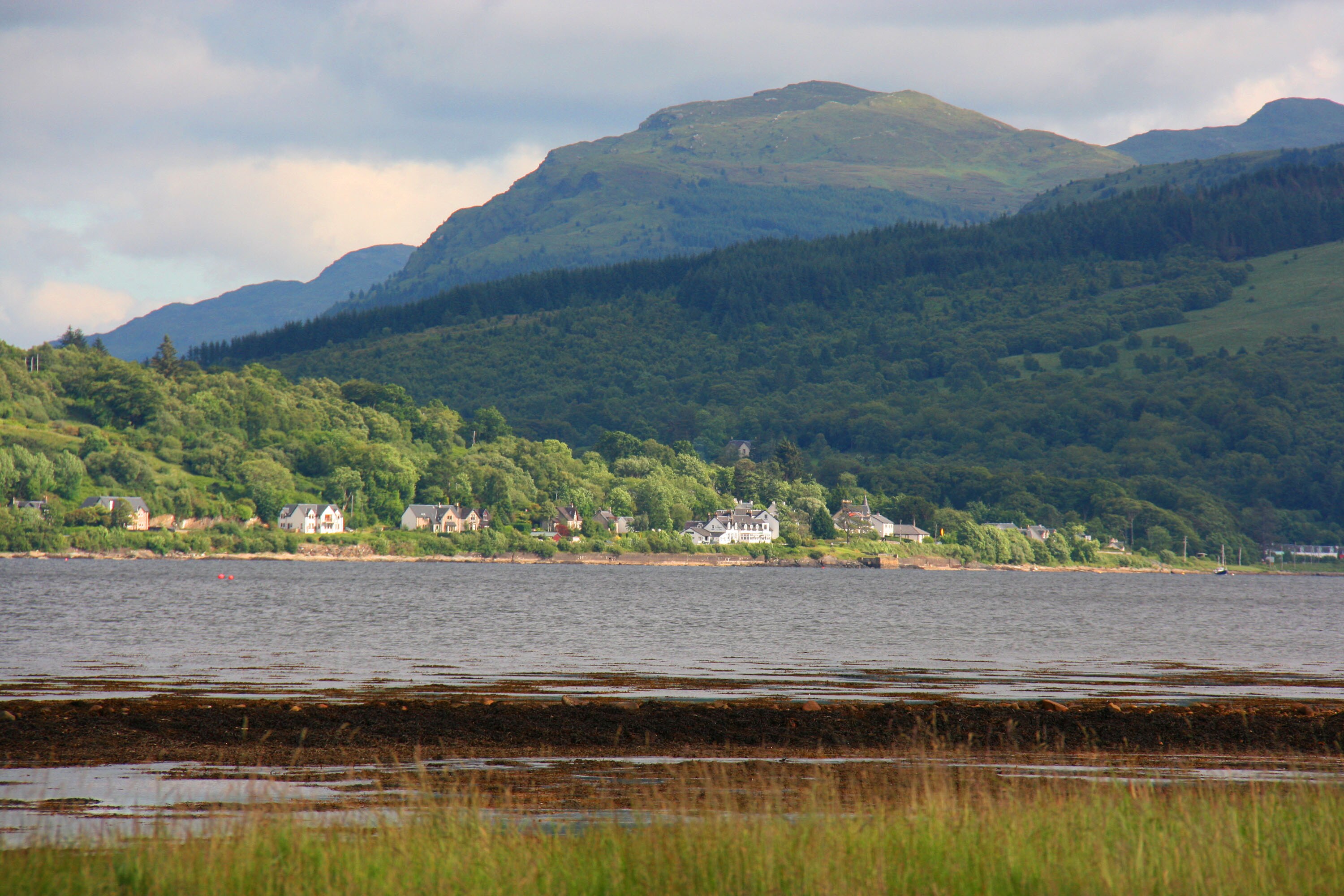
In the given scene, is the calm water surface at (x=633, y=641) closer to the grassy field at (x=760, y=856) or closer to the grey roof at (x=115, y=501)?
the grassy field at (x=760, y=856)

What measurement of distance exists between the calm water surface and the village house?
210 ft

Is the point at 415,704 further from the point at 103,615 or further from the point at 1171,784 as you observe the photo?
the point at 103,615

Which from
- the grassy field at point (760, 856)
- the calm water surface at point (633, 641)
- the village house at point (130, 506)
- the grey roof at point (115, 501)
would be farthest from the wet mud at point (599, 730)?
the grey roof at point (115, 501)

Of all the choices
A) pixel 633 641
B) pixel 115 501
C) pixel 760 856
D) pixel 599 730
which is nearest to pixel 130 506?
pixel 115 501

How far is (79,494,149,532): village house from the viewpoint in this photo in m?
192

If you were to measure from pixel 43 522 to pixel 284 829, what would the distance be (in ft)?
623

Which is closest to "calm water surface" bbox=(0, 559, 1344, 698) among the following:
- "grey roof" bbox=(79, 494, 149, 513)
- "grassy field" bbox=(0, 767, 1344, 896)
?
"grassy field" bbox=(0, 767, 1344, 896)

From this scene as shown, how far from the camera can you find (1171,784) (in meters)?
19.3

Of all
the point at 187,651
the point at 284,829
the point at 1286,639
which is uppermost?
the point at 284,829

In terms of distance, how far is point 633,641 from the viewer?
188 feet

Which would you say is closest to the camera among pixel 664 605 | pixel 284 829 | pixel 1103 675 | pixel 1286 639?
pixel 284 829

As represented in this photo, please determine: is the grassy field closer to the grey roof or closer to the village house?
the village house

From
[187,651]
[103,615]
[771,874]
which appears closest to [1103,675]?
[187,651]

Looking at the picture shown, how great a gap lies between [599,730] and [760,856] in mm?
13569
